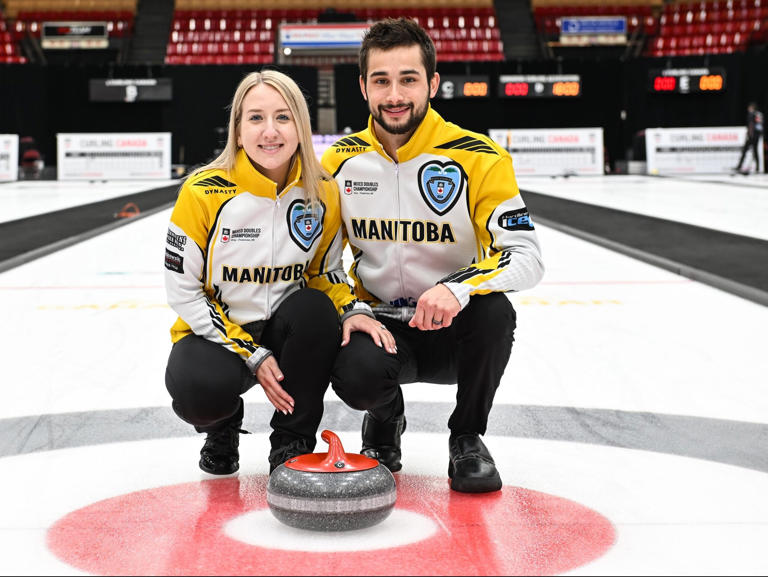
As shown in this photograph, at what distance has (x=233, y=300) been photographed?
7.22 feet

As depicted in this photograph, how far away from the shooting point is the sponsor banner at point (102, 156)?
19.5m

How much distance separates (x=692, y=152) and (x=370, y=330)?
18270mm

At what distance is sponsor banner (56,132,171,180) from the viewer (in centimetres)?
1950

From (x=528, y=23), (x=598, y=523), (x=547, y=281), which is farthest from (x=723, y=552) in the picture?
(x=528, y=23)

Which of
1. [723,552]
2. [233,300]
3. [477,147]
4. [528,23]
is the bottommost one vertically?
[723,552]

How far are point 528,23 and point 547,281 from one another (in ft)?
65.4

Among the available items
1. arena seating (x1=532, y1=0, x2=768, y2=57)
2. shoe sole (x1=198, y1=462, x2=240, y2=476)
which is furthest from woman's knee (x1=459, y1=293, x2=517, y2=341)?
arena seating (x1=532, y1=0, x2=768, y2=57)

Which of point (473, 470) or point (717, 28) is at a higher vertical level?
point (717, 28)

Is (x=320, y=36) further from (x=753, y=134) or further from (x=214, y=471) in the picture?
(x=214, y=471)

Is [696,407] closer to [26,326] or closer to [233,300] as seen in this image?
[233,300]

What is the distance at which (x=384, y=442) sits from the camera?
227cm

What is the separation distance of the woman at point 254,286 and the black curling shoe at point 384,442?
0.54 feet

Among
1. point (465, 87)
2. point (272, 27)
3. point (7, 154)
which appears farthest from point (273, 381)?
point (272, 27)

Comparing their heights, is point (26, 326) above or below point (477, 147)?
below
